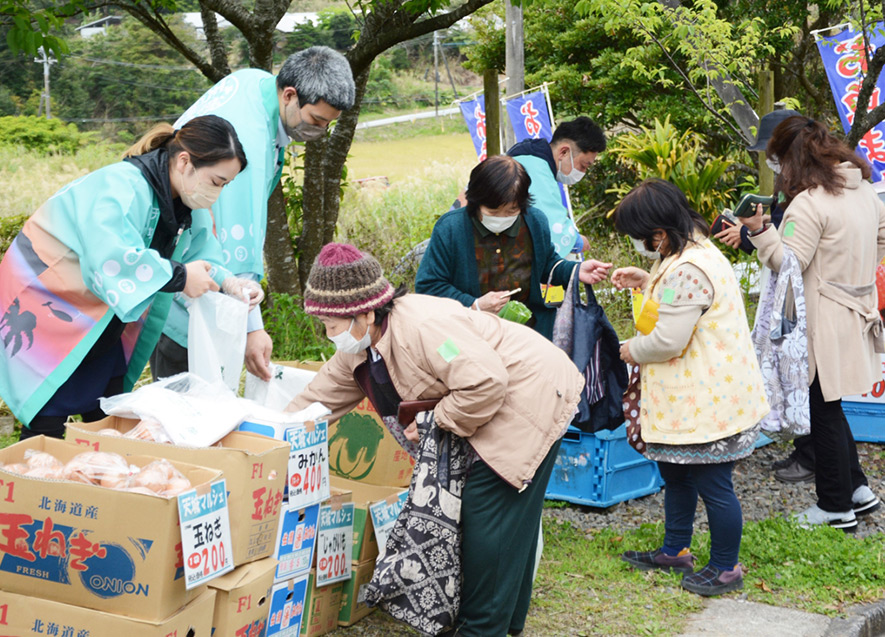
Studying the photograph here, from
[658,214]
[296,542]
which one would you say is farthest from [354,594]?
[658,214]

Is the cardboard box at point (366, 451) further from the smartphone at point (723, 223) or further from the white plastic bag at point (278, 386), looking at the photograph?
the smartphone at point (723, 223)

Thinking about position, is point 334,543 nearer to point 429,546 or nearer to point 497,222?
point 429,546

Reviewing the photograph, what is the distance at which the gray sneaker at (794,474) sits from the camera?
16.3ft

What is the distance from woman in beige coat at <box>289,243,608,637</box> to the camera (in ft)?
8.61

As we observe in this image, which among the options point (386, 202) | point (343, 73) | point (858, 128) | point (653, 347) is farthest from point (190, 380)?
point (386, 202)

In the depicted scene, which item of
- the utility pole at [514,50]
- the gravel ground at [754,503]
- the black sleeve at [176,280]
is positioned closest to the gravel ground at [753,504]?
the gravel ground at [754,503]

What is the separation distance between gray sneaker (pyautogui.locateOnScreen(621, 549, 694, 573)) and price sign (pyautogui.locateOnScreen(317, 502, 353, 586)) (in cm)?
140

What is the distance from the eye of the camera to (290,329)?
5.98 meters

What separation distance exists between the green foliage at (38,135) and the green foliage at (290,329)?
16.3 m

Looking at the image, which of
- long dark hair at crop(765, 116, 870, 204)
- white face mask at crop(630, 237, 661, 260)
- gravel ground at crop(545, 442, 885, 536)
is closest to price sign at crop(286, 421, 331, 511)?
white face mask at crop(630, 237, 661, 260)

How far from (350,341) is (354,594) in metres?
0.97

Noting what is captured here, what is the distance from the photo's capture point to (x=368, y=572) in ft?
10.3

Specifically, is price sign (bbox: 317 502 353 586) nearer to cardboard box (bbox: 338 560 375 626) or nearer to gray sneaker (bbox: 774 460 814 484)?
cardboard box (bbox: 338 560 375 626)

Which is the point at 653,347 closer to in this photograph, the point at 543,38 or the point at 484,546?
the point at 484,546
